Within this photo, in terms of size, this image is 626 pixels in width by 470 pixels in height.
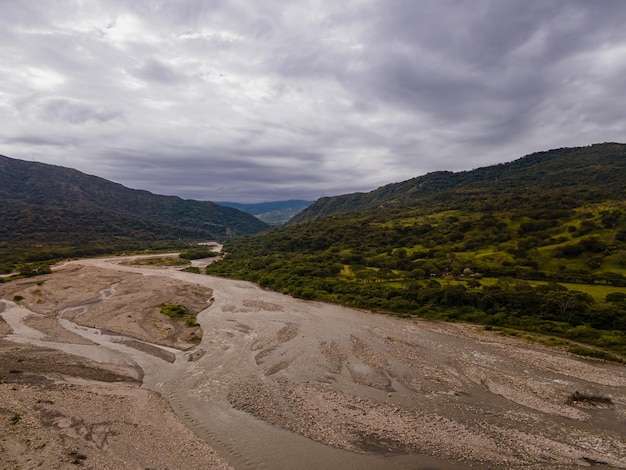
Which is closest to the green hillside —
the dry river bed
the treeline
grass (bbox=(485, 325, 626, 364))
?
the treeline

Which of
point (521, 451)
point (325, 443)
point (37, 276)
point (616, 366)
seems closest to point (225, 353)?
point (325, 443)

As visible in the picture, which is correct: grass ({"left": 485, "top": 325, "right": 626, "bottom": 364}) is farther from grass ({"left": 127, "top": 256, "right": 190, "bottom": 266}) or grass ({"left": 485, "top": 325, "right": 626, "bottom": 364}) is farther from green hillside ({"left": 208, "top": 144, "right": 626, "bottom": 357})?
grass ({"left": 127, "top": 256, "right": 190, "bottom": 266})

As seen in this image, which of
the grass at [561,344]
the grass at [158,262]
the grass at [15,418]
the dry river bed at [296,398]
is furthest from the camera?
the grass at [158,262]

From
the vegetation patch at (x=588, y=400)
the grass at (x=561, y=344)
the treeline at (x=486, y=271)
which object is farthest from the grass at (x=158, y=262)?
the vegetation patch at (x=588, y=400)

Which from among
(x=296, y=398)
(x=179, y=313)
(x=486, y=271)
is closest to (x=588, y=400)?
(x=296, y=398)

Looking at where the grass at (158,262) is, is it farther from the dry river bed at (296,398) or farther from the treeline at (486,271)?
the dry river bed at (296,398)

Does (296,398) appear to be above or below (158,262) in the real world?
above

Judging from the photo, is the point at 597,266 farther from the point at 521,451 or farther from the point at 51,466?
the point at 51,466

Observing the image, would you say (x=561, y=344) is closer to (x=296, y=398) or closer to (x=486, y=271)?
(x=486, y=271)

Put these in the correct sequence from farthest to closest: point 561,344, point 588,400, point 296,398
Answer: point 561,344
point 296,398
point 588,400
